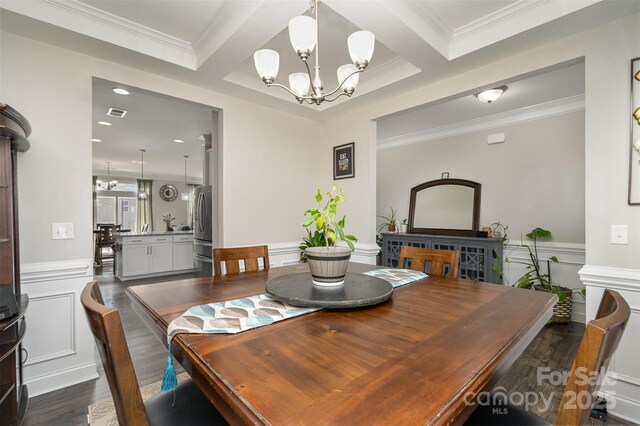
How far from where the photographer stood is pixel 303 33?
4.86 feet

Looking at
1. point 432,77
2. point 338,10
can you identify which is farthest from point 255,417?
point 432,77

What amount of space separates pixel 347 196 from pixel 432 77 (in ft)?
5.20

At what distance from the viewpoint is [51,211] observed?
83.1 inches

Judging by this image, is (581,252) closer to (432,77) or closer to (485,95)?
(485,95)

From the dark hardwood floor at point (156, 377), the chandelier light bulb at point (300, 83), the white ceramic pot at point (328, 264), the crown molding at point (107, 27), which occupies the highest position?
the crown molding at point (107, 27)

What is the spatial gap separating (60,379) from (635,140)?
4169 mm

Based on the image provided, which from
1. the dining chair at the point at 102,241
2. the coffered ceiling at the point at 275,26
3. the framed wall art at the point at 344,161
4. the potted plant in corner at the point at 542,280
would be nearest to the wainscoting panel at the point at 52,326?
the coffered ceiling at the point at 275,26

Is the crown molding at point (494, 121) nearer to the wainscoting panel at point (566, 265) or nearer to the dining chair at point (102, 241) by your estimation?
the wainscoting panel at point (566, 265)

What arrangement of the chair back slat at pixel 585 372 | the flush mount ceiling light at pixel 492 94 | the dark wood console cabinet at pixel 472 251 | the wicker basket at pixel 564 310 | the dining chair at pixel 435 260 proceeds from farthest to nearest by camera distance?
the dark wood console cabinet at pixel 472 251 < the wicker basket at pixel 564 310 < the flush mount ceiling light at pixel 492 94 < the dining chair at pixel 435 260 < the chair back slat at pixel 585 372

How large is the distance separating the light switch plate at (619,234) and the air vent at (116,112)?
5297 millimetres

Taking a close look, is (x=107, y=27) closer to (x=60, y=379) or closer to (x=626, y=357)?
(x=60, y=379)

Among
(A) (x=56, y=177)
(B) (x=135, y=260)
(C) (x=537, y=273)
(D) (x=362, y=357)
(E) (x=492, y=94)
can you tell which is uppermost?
(E) (x=492, y=94)

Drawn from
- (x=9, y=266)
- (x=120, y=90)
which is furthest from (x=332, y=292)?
(x=120, y=90)

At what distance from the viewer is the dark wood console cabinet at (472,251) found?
3.67 meters
